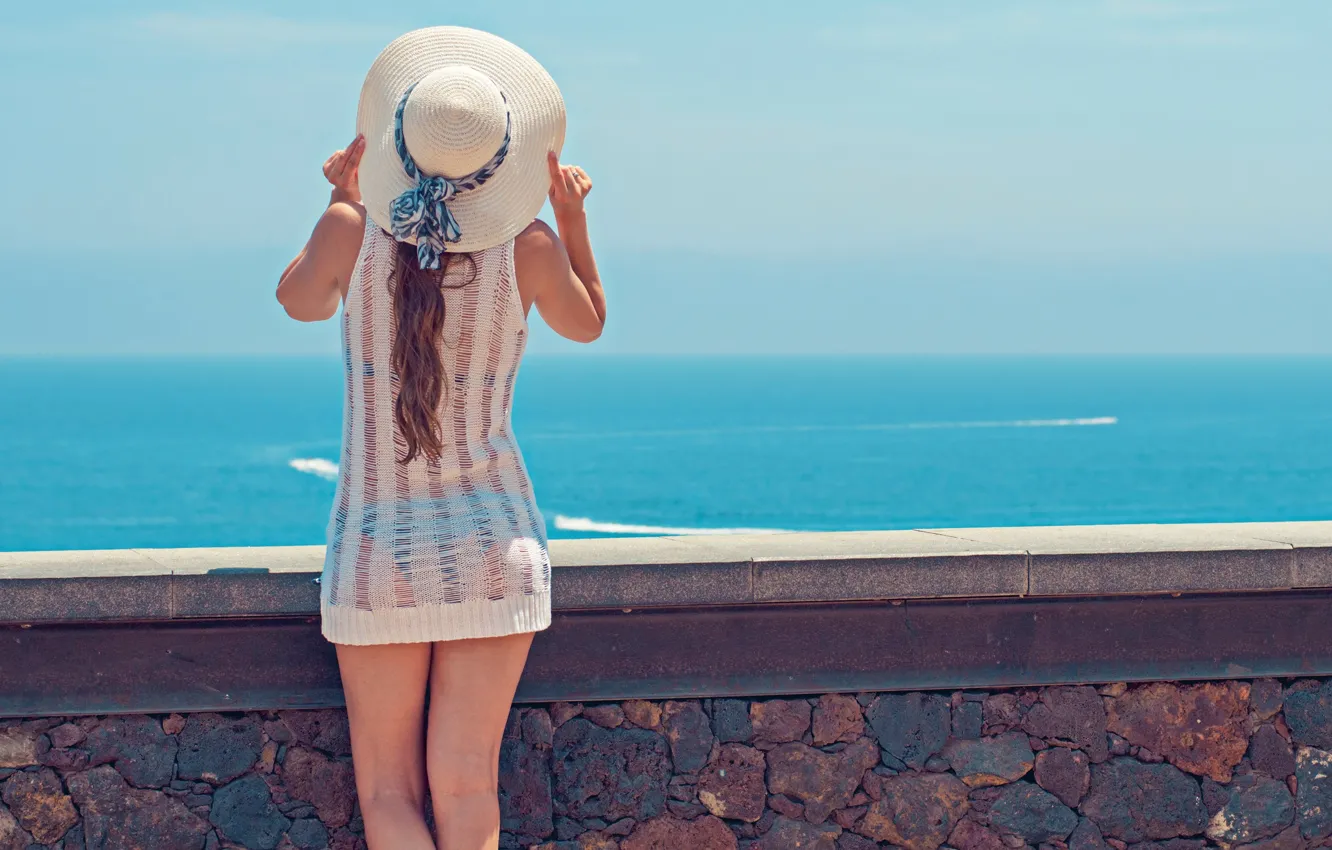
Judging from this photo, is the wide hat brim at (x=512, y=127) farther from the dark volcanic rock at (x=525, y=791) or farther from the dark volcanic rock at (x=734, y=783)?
the dark volcanic rock at (x=734, y=783)

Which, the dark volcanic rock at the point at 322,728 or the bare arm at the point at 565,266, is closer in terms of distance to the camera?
the bare arm at the point at 565,266

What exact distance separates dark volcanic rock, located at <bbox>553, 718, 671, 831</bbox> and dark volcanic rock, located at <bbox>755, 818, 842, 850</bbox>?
0.28 metres

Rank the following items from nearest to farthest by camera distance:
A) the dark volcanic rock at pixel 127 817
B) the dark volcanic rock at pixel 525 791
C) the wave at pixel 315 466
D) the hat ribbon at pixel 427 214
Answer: the hat ribbon at pixel 427 214 → the dark volcanic rock at pixel 127 817 → the dark volcanic rock at pixel 525 791 → the wave at pixel 315 466

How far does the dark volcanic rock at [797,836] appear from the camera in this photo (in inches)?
138

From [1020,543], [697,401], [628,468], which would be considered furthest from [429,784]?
[697,401]

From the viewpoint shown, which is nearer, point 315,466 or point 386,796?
point 386,796

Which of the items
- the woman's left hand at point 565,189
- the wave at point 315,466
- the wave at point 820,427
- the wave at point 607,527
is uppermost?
the wave at point 820,427

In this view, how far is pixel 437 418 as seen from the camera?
279 cm

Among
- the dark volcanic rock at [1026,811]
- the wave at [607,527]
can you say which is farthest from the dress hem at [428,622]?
the wave at [607,527]

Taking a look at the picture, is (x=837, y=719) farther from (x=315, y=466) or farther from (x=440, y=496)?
(x=315, y=466)

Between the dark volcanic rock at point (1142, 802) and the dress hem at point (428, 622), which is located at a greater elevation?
the dress hem at point (428, 622)

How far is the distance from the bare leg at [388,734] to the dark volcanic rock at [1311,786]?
7.36ft

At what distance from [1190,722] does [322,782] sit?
2.15 meters

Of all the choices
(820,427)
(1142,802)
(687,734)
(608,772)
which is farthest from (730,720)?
(820,427)
